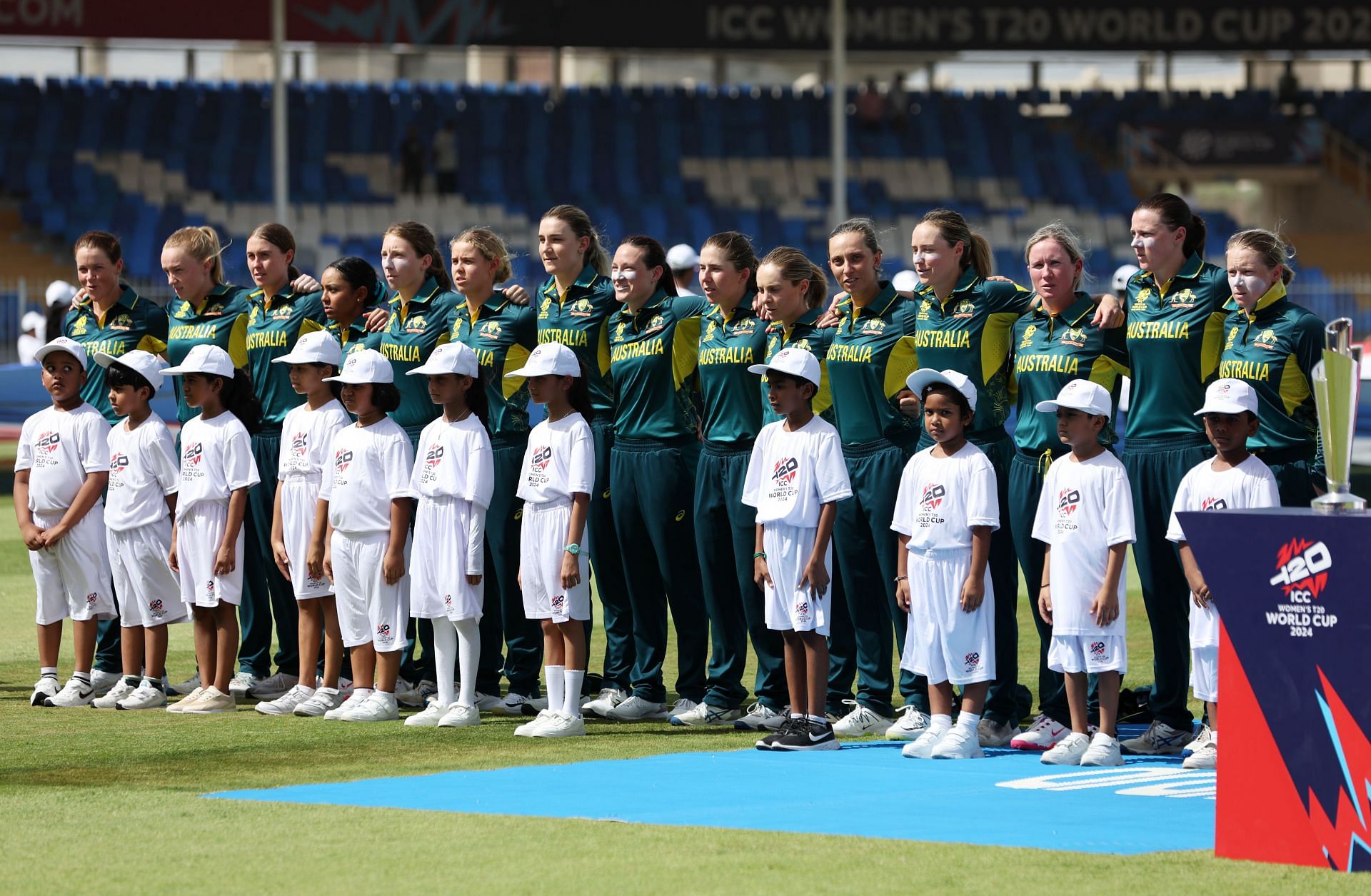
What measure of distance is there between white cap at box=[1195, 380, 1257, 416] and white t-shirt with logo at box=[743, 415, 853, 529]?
1.56 metres

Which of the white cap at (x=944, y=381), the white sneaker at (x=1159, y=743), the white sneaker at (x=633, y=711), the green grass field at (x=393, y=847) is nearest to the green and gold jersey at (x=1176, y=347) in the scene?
the white cap at (x=944, y=381)

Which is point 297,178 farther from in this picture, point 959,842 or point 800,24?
point 959,842

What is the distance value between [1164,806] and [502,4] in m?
26.8

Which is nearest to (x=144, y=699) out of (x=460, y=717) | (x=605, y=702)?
(x=460, y=717)

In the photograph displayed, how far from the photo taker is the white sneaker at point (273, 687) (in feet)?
30.8

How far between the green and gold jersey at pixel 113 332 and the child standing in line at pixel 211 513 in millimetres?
796

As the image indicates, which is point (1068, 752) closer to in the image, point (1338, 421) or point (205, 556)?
point (1338, 421)

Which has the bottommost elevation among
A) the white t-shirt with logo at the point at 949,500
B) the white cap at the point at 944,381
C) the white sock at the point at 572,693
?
the white sock at the point at 572,693

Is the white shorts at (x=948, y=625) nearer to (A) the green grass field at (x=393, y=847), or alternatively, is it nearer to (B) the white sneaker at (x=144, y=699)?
(A) the green grass field at (x=393, y=847)

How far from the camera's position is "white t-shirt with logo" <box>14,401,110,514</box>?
368 inches

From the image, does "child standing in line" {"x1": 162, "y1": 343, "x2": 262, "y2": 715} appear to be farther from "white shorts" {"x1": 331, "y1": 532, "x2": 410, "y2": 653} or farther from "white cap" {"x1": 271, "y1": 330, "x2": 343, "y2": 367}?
"white shorts" {"x1": 331, "y1": 532, "x2": 410, "y2": 653}

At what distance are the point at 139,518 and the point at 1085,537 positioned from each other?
14.6 ft

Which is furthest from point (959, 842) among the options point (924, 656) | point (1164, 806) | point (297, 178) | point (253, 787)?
point (297, 178)

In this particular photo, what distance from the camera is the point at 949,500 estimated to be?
7719mm
